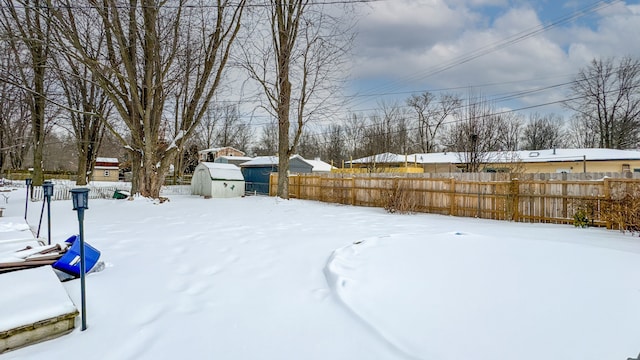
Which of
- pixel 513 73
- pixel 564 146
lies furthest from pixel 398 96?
pixel 564 146

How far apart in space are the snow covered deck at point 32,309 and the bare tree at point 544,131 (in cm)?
3744

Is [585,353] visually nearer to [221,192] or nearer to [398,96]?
[221,192]

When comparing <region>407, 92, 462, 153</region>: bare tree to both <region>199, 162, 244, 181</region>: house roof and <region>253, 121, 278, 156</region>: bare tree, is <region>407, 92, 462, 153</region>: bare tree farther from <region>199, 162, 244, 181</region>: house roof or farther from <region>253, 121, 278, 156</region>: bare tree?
<region>199, 162, 244, 181</region>: house roof

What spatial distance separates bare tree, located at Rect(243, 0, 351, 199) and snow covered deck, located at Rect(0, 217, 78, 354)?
11.1 m

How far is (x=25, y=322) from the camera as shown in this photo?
2141 mm

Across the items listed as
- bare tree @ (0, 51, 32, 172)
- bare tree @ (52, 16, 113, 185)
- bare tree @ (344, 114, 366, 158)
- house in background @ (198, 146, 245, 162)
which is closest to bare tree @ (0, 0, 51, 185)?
bare tree @ (52, 16, 113, 185)

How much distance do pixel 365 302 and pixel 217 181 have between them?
1478 cm

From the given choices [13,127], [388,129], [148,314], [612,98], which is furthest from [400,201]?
[13,127]

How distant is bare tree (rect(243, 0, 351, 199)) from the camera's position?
13.3 meters

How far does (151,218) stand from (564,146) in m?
36.7

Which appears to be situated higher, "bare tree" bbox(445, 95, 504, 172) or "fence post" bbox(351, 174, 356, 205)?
"bare tree" bbox(445, 95, 504, 172)

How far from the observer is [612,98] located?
23750 millimetres

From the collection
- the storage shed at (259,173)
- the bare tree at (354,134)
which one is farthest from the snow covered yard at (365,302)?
the bare tree at (354,134)

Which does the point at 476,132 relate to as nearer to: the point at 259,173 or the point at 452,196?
the point at 452,196
